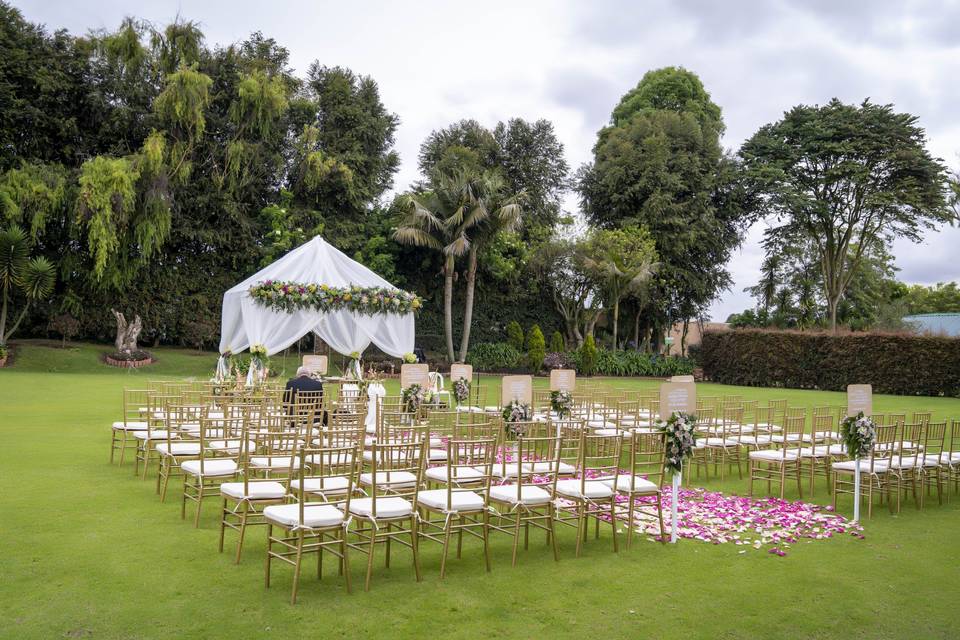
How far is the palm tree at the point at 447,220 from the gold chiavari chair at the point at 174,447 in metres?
20.6

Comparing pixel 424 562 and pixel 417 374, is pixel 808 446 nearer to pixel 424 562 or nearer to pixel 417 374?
pixel 417 374

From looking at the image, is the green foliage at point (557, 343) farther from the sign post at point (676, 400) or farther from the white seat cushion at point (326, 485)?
the white seat cushion at point (326, 485)

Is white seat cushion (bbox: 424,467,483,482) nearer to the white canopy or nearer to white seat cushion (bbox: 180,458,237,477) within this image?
white seat cushion (bbox: 180,458,237,477)

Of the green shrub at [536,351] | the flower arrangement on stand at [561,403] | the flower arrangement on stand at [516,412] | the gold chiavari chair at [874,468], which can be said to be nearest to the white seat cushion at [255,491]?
the flower arrangement on stand at [516,412]

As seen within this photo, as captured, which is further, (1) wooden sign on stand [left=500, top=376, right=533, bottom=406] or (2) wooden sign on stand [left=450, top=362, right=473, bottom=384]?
(2) wooden sign on stand [left=450, top=362, right=473, bottom=384]

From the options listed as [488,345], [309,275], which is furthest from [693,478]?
[488,345]

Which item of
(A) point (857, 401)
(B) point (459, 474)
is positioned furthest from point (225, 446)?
(A) point (857, 401)

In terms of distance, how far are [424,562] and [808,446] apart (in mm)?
6134

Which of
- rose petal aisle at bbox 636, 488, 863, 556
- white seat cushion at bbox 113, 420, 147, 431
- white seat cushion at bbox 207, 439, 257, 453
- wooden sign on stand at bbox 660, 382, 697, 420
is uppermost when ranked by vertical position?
wooden sign on stand at bbox 660, 382, 697, 420

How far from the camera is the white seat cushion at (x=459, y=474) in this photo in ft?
19.6

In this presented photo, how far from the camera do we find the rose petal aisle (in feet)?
20.9

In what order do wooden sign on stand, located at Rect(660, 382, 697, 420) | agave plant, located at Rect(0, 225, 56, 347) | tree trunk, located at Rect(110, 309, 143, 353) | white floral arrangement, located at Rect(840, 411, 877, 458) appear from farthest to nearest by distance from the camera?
tree trunk, located at Rect(110, 309, 143, 353)
agave plant, located at Rect(0, 225, 56, 347)
white floral arrangement, located at Rect(840, 411, 877, 458)
wooden sign on stand, located at Rect(660, 382, 697, 420)

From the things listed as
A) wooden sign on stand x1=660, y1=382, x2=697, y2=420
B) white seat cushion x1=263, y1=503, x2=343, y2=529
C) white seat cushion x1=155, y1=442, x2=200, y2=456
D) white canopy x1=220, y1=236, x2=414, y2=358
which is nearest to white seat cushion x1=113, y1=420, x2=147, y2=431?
white seat cushion x1=155, y1=442, x2=200, y2=456

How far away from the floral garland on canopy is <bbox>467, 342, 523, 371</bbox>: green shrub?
15373 millimetres
